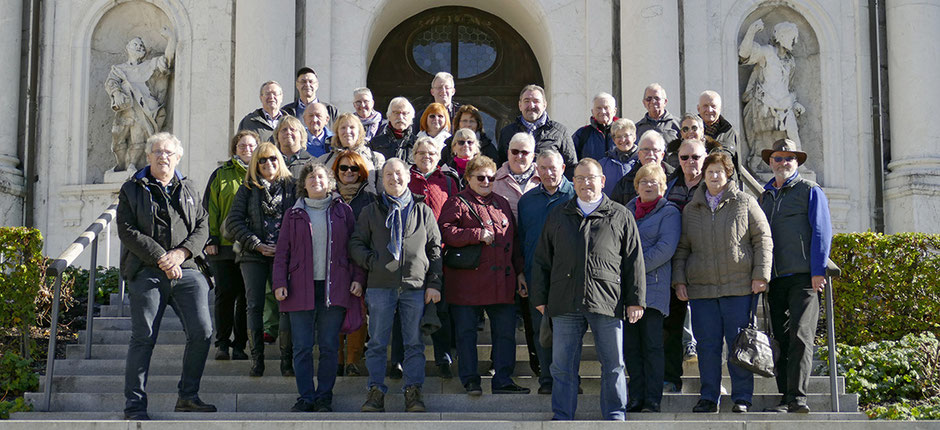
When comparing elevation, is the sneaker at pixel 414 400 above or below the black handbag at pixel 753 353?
below

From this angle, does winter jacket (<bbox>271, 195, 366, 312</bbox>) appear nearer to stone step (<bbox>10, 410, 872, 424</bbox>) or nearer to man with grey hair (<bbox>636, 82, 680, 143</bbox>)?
stone step (<bbox>10, 410, 872, 424</bbox>)

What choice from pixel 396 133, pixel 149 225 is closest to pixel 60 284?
pixel 149 225

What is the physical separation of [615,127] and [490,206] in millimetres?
1688

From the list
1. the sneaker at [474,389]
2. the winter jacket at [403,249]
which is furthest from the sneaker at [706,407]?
the winter jacket at [403,249]

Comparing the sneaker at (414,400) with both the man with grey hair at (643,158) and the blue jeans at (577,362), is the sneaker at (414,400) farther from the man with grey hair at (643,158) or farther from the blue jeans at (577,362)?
the man with grey hair at (643,158)

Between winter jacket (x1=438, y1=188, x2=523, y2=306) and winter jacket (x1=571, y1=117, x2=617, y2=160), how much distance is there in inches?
72.8

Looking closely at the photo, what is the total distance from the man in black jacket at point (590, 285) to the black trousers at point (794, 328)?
1.13 metres

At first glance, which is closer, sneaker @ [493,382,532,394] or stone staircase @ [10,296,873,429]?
stone staircase @ [10,296,873,429]

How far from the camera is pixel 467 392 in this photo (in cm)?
795

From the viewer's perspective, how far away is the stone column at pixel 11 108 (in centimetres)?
1347

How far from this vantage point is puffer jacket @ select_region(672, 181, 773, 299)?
7.63m

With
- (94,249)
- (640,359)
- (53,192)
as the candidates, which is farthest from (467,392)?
(53,192)

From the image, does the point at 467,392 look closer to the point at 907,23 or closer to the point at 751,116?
the point at 751,116

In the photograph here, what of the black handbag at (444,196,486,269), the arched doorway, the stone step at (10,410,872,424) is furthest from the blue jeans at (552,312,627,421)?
the arched doorway
